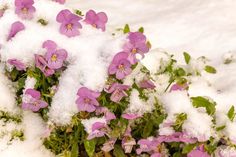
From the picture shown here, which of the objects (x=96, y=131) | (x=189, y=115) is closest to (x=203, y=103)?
(x=189, y=115)

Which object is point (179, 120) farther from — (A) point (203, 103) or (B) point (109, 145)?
(B) point (109, 145)

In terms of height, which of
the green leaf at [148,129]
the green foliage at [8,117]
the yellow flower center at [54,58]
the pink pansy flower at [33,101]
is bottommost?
the green leaf at [148,129]

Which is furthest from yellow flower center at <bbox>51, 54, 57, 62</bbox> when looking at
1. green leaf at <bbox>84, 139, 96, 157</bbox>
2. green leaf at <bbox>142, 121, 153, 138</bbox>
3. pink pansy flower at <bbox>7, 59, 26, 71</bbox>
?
green leaf at <bbox>142, 121, 153, 138</bbox>

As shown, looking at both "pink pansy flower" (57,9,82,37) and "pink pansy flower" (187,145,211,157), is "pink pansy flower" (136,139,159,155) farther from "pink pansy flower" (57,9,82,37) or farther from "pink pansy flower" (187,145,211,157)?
"pink pansy flower" (57,9,82,37)

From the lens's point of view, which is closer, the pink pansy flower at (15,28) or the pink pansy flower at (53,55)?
the pink pansy flower at (53,55)

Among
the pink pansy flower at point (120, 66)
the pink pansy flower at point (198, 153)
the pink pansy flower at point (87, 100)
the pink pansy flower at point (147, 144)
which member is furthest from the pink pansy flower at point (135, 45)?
the pink pansy flower at point (198, 153)

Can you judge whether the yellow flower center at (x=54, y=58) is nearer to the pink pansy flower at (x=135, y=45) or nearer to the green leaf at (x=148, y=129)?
the pink pansy flower at (x=135, y=45)
